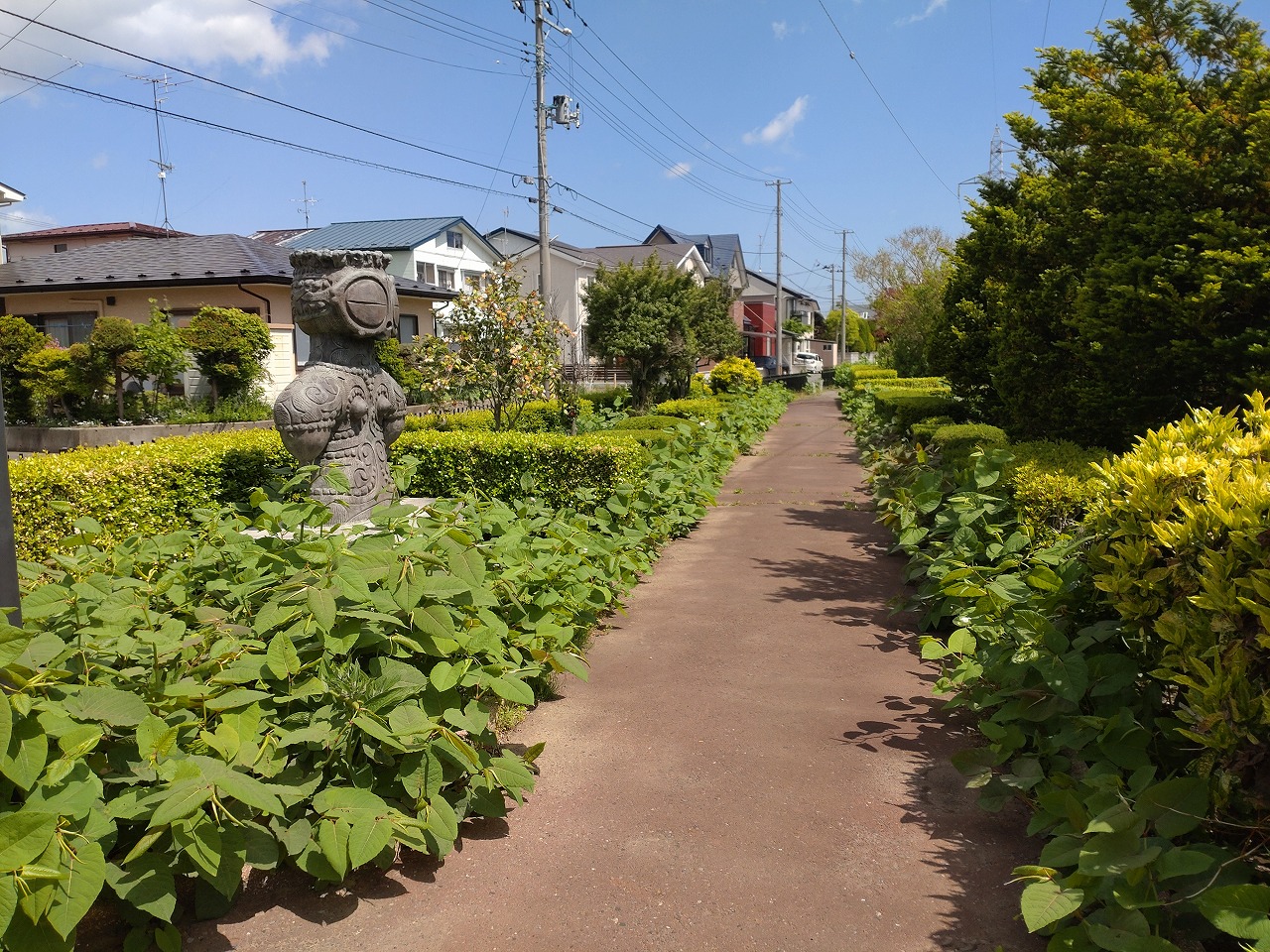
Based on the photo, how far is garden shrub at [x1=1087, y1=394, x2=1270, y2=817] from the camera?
2555mm

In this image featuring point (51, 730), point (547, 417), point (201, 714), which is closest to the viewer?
point (51, 730)

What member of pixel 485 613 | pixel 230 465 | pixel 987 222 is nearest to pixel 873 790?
pixel 485 613

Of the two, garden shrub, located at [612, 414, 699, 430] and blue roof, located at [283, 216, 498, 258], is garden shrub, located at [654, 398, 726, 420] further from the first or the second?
blue roof, located at [283, 216, 498, 258]

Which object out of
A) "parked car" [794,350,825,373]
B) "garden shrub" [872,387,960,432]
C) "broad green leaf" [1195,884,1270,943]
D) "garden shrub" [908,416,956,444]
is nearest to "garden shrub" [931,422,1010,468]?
"garden shrub" [908,416,956,444]

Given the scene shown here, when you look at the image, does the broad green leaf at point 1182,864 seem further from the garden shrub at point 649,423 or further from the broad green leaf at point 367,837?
the garden shrub at point 649,423

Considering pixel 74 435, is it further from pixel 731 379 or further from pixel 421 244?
pixel 421 244

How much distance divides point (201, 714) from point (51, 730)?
1.91 feet

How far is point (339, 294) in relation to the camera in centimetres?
730

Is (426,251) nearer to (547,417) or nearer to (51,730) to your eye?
(547,417)

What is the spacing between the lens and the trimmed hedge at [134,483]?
22.9ft

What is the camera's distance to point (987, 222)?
10492mm

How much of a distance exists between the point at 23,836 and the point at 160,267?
2549 centimetres

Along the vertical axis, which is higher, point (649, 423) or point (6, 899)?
point (649, 423)

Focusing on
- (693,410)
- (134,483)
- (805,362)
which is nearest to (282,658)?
(134,483)
